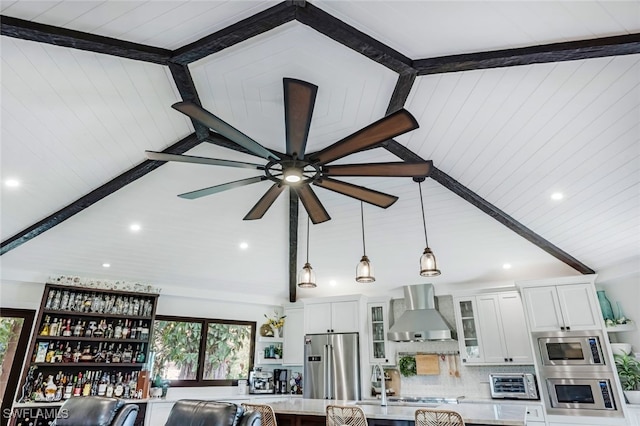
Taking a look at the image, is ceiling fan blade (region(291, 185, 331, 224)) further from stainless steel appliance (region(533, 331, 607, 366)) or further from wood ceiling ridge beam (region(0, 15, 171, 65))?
stainless steel appliance (region(533, 331, 607, 366))

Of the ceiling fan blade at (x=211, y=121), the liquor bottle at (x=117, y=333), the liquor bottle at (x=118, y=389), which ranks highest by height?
the ceiling fan blade at (x=211, y=121)

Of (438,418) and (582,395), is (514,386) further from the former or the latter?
(438,418)

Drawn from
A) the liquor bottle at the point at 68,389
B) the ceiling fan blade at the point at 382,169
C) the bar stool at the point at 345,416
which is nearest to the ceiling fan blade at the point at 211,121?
the ceiling fan blade at the point at 382,169

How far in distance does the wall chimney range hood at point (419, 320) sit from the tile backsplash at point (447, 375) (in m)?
0.26

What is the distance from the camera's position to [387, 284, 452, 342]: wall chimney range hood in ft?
19.2

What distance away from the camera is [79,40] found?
8.12 feet

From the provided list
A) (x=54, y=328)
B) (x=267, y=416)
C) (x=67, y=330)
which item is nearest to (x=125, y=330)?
(x=67, y=330)

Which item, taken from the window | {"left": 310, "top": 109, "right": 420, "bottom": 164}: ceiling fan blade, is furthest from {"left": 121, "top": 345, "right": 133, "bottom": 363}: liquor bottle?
{"left": 310, "top": 109, "right": 420, "bottom": 164}: ceiling fan blade

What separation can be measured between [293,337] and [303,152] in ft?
17.3

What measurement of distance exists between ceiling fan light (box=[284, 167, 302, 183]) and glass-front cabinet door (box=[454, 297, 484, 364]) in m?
4.24

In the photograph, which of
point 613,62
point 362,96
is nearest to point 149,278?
point 362,96

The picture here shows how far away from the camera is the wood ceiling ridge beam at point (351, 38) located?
255cm

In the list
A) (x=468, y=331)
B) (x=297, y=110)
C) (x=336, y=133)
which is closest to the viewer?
(x=297, y=110)

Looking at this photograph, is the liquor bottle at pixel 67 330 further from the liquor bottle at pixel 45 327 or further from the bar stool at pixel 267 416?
the bar stool at pixel 267 416
